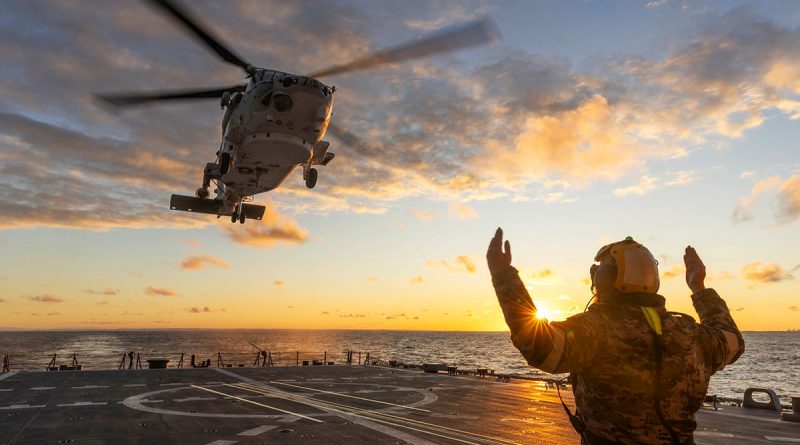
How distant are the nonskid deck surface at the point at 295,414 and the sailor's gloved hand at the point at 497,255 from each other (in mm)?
11095

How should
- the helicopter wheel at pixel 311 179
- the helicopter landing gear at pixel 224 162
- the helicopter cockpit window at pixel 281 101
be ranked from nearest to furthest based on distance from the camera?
the helicopter cockpit window at pixel 281 101
the helicopter landing gear at pixel 224 162
the helicopter wheel at pixel 311 179

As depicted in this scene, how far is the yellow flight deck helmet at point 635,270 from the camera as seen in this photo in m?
4.04

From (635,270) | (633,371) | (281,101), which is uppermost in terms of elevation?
(281,101)

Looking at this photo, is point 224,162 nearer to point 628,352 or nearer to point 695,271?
point 695,271

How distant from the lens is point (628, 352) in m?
3.82

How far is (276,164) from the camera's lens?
21891 millimetres

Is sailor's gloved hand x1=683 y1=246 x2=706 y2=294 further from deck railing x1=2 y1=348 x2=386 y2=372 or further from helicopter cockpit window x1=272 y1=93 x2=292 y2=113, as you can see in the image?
deck railing x1=2 y1=348 x2=386 y2=372

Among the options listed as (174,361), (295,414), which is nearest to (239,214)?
(295,414)

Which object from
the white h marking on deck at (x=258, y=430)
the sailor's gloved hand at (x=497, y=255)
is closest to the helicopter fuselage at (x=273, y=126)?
the white h marking on deck at (x=258, y=430)

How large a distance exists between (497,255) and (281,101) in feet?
55.4

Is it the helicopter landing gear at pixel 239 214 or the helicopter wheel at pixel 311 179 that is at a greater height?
the helicopter wheel at pixel 311 179

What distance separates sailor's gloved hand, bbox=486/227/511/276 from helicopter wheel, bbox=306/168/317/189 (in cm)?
2054

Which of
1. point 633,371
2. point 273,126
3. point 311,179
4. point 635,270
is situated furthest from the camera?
point 311,179

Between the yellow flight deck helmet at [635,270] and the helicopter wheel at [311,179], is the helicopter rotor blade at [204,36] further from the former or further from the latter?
the yellow flight deck helmet at [635,270]
